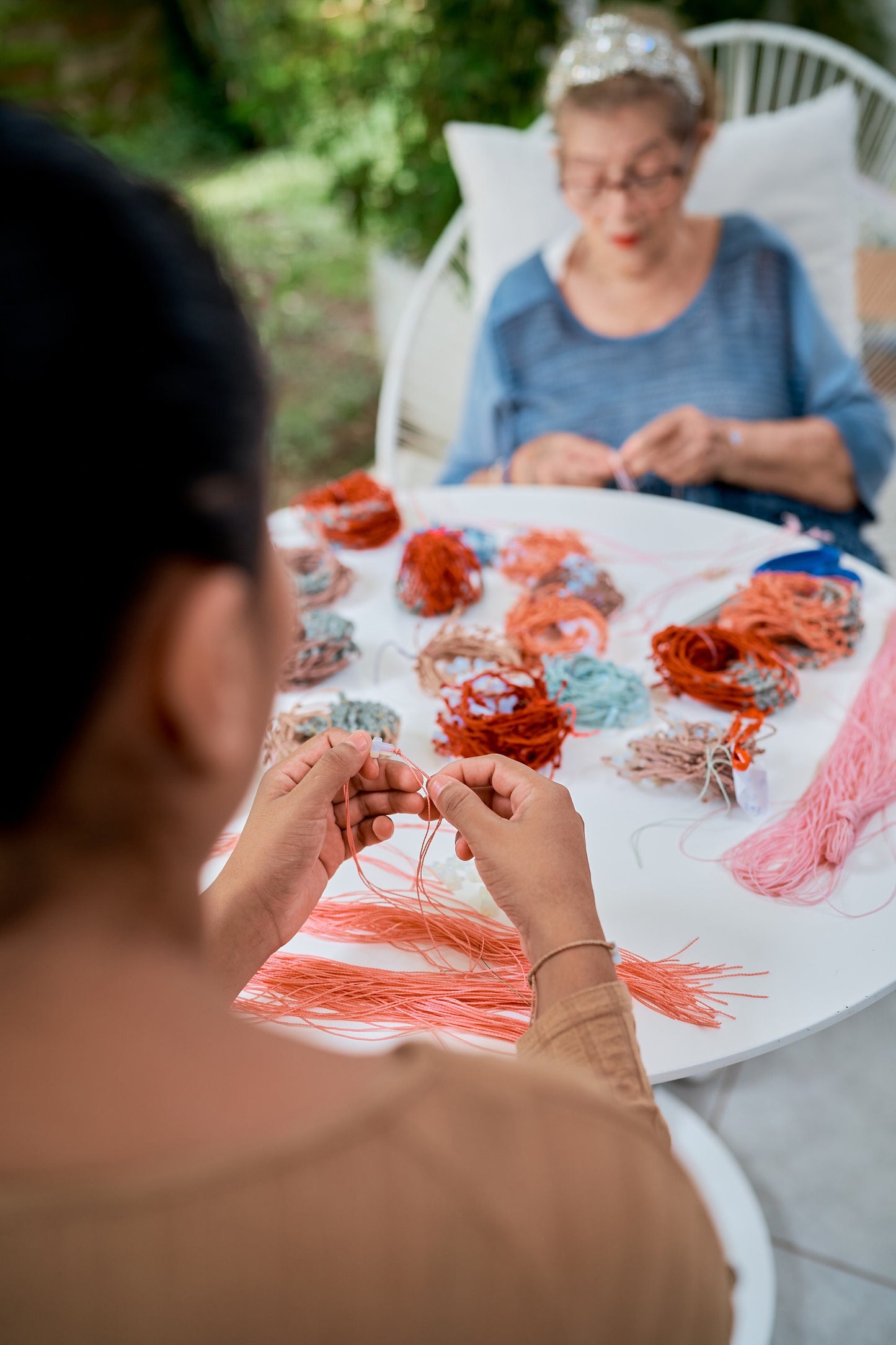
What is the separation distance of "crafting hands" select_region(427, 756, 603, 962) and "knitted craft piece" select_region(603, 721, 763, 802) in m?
0.20

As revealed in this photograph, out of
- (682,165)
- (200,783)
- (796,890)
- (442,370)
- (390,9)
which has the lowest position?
(796,890)

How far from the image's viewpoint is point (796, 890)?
82 centimetres

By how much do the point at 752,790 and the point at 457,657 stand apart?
352mm

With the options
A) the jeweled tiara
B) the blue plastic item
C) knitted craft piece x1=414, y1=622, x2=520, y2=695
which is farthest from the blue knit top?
knitted craft piece x1=414, y1=622, x2=520, y2=695

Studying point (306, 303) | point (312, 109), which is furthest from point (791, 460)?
point (306, 303)

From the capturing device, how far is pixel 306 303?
4.38m

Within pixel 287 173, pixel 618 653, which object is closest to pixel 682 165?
pixel 618 653

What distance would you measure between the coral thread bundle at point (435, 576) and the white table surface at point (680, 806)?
0.02 metres

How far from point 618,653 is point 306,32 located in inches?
97.3

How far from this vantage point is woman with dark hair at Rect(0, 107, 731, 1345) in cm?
34

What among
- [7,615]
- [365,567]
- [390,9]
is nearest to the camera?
[7,615]

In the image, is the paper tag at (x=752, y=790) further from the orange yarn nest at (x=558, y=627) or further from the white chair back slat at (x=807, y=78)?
Result: the white chair back slat at (x=807, y=78)

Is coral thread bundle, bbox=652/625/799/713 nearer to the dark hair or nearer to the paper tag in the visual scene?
the paper tag

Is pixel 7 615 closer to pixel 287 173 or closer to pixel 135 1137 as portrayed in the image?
pixel 135 1137
